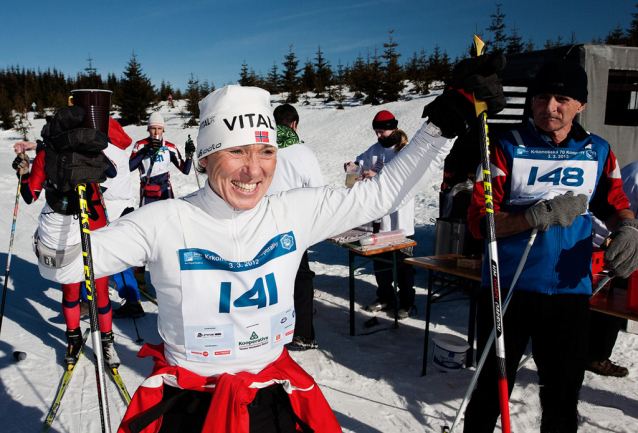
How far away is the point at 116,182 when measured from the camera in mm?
5004

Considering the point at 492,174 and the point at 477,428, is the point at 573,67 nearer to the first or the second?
the point at 492,174

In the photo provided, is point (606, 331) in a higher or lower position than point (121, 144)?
lower

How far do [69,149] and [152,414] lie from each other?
1000 mm

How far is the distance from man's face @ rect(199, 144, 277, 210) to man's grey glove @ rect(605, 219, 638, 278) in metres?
1.77

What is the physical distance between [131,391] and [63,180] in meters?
2.72

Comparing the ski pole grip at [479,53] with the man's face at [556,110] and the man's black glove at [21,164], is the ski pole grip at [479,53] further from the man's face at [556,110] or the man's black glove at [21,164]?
the man's black glove at [21,164]

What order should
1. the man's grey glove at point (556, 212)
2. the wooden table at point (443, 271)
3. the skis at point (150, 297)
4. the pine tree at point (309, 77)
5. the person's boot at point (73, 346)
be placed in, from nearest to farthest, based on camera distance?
1. the man's grey glove at point (556, 212)
2. the wooden table at point (443, 271)
3. the person's boot at point (73, 346)
4. the skis at point (150, 297)
5. the pine tree at point (309, 77)

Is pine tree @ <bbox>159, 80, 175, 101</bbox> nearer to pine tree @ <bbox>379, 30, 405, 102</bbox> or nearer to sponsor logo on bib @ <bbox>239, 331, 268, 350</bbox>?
pine tree @ <bbox>379, 30, 405, 102</bbox>

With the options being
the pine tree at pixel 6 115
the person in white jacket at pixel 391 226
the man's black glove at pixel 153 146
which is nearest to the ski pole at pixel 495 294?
the person in white jacket at pixel 391 226

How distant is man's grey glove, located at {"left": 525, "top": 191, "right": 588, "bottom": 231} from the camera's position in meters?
2.08

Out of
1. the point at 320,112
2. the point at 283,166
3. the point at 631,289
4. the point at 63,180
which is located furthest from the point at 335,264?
the point at 320,112

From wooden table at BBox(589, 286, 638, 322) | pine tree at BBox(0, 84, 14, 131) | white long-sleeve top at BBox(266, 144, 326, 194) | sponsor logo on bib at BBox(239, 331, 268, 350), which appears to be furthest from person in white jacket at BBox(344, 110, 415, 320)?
pine tree at BBox(0, 84, 14, 131)

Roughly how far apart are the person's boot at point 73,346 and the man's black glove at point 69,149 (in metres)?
3.04

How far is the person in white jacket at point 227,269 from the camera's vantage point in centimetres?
151
